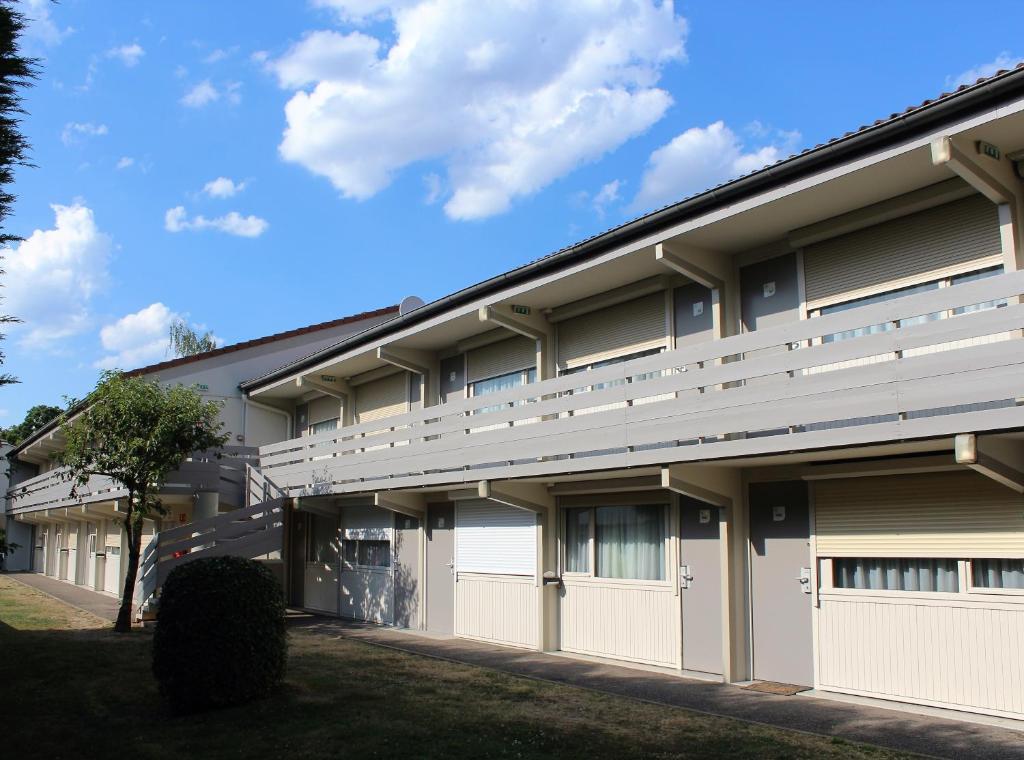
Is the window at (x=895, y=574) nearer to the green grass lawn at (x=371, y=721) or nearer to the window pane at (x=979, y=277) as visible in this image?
the green grass lawn at (x=371, y=721)

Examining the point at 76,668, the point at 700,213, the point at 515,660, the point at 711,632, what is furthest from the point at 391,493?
the point at 700,213

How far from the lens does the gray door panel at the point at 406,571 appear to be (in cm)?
1833

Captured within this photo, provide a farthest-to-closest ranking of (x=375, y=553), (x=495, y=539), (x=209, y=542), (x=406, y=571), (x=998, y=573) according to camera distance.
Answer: (x=375, y=553)
(x=209, y=542)
(x=406, y=571)
(x=495, y=539)
(x=998, y=573)

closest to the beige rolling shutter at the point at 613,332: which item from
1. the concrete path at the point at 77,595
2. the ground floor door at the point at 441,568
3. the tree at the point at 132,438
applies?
the ground floor door at the point at 441,568

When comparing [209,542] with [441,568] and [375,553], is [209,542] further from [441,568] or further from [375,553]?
[441,568]

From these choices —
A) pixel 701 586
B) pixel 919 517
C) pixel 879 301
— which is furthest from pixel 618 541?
pixel 879 301

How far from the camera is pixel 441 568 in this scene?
58.2 ft

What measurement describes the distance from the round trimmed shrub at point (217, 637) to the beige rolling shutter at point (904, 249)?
7.44 m

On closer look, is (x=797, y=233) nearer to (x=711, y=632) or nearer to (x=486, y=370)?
(x=711, y=632)

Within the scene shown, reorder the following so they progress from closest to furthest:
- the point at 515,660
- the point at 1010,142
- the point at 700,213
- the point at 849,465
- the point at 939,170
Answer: the point at 1010,142 < the point at 939,170 < the point at 849,465 < the point at 700,213 < the point at 515,660

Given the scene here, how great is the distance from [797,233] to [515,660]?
24.5ft

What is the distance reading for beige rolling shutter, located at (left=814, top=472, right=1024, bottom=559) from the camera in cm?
915

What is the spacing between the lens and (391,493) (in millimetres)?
17688

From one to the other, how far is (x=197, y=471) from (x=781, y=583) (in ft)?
49.6
